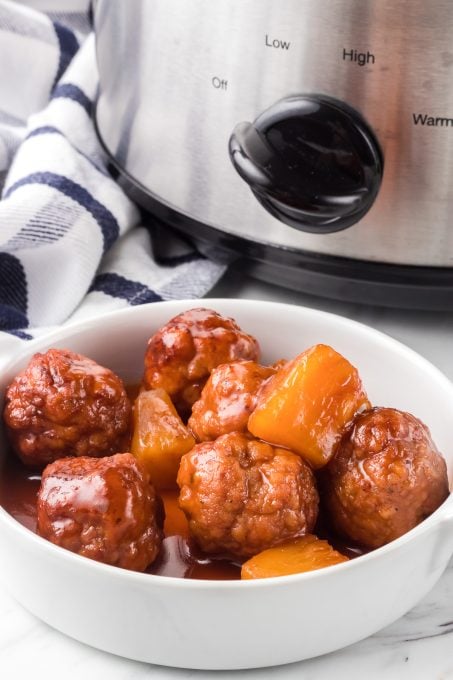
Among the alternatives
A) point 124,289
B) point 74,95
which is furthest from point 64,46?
point 124,289

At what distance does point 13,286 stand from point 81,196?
0.15m

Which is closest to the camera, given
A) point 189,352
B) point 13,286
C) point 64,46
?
point 189,352

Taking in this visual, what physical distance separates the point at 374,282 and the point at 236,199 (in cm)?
17

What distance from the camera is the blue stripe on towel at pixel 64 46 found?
158 centimetres

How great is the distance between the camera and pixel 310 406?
824mm

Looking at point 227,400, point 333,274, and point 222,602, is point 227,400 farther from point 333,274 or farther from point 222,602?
point 333,274

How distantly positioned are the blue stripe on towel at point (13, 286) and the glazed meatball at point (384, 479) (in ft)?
1.67

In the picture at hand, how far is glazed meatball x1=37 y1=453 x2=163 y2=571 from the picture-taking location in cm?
76

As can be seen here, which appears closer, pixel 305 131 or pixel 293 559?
pixel 293 559

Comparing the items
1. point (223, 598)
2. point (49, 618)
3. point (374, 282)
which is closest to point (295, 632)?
point (223, 598)

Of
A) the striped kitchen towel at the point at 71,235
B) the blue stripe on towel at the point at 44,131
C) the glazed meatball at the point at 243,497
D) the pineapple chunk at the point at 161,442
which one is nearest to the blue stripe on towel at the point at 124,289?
the striped kitchen towel at the point at 71,235

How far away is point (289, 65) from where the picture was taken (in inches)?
40.5

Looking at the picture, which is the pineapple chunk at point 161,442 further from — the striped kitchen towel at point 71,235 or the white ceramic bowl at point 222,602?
the striped kitchen towel at point 71,235

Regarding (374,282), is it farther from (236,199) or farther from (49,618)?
(49,618)
